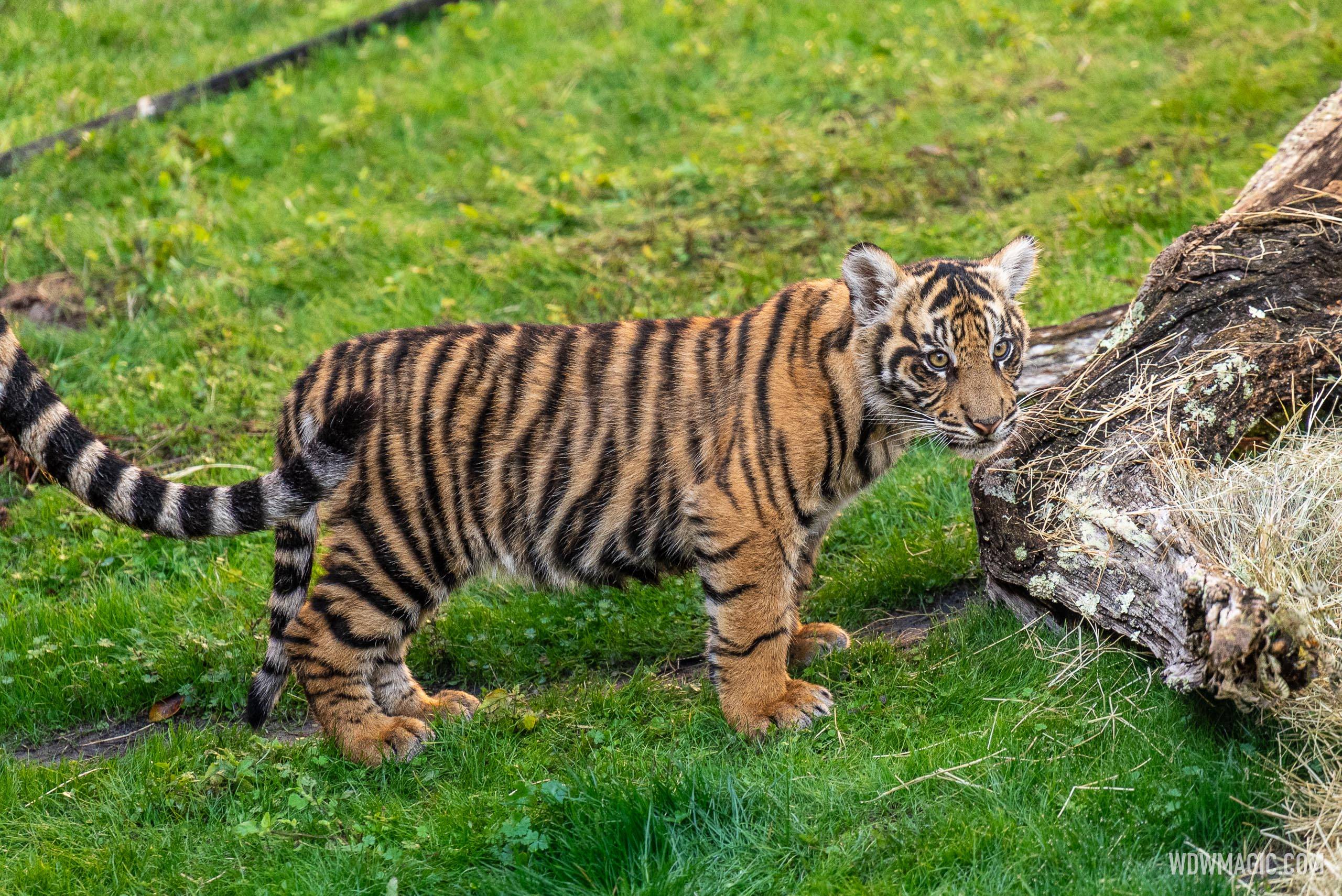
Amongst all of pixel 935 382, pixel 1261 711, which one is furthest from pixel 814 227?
pixel 1261 711

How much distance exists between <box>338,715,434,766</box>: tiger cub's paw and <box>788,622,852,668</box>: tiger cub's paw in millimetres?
1476

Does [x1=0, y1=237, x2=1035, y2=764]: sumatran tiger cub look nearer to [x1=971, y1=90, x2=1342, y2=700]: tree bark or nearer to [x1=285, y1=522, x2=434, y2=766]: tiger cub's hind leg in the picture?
[x1=285, y1=522, x2=434, y2=766]: tiger cub's hind leg

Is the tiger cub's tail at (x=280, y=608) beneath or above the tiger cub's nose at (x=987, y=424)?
beneath

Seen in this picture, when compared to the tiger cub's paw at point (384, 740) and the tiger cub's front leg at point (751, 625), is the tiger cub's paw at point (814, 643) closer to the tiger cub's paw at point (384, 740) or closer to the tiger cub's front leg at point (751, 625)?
the tiger cub's front leg at point (751, 625)

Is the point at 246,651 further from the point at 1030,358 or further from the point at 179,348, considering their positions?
the point at 1030,358

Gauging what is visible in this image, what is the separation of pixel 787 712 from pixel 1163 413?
173 centimetres

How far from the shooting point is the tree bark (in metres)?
4.06

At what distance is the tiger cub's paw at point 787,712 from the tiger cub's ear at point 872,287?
4.60 ft

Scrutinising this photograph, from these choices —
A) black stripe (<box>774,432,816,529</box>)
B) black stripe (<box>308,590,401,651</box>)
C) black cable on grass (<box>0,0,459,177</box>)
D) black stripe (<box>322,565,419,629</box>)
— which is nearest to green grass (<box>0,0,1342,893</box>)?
black cable on grass (<box>0,0,459,177</box>)

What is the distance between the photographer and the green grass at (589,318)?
393cm

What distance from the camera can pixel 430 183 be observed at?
9.00 metres

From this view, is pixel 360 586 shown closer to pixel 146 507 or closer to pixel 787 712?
pixel 146 507

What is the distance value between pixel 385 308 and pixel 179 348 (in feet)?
4.08

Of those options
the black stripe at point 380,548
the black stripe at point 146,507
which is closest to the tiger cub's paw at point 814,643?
the black stripe at point 380,548
